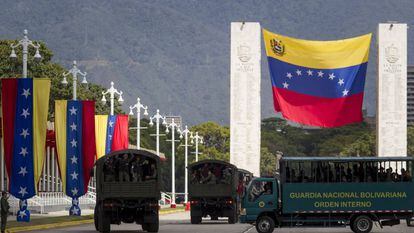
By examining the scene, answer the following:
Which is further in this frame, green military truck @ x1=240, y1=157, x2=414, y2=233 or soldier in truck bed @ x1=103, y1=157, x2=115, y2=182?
green military truck @ x1=240, y1=157, x2=414, y2=233

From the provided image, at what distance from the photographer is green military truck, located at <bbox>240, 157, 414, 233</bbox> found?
53.1m

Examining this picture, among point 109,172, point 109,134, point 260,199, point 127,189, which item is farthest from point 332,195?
point 109,134

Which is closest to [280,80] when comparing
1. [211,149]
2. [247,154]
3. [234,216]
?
[247,154]

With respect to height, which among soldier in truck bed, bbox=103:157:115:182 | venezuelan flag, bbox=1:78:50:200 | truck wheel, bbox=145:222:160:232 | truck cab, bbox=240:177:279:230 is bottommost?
truck wheel, bbox=145:222:160:232

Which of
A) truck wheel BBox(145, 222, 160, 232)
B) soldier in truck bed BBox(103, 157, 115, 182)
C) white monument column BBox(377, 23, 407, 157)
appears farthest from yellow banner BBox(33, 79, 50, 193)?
white monument column BBox(377, 23, 407, 157)

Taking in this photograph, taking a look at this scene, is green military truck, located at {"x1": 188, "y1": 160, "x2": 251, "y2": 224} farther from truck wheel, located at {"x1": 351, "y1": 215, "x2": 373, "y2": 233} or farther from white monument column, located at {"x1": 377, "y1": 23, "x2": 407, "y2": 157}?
white monument column, located at {"x1": 377, "y1": 23, "x2": 407, "y2": 157}

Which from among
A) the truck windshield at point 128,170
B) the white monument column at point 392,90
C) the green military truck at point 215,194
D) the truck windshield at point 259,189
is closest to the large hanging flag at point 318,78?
the white monument column at point 392,90

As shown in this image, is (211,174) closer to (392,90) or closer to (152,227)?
(152,227)

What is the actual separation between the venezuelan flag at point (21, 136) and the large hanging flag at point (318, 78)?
138 ft

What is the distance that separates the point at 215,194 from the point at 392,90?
38.3 metres

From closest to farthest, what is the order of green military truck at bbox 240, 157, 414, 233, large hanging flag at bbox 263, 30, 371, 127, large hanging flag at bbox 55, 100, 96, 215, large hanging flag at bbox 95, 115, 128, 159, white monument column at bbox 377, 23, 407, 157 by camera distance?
green military truck at bbox 240, 157, 414, 233 < large hanging flag at bbox 55, 100, 96, 215 < large hanging flag at bbox 95, 115, 128, 159 < large hanging flag at bbox 263, 30, 371, 127 < white monument column at bbox 377, 23, 407, 157

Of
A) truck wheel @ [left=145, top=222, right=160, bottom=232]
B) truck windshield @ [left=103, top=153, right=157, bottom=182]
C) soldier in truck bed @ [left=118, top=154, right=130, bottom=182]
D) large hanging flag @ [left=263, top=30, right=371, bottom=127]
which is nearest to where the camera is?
soldier in truck bed @ [left=118, top=154, right=130, bottom=182]

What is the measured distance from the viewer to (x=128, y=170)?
52.9m

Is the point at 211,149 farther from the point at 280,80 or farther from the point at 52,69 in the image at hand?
the point at 280,80
